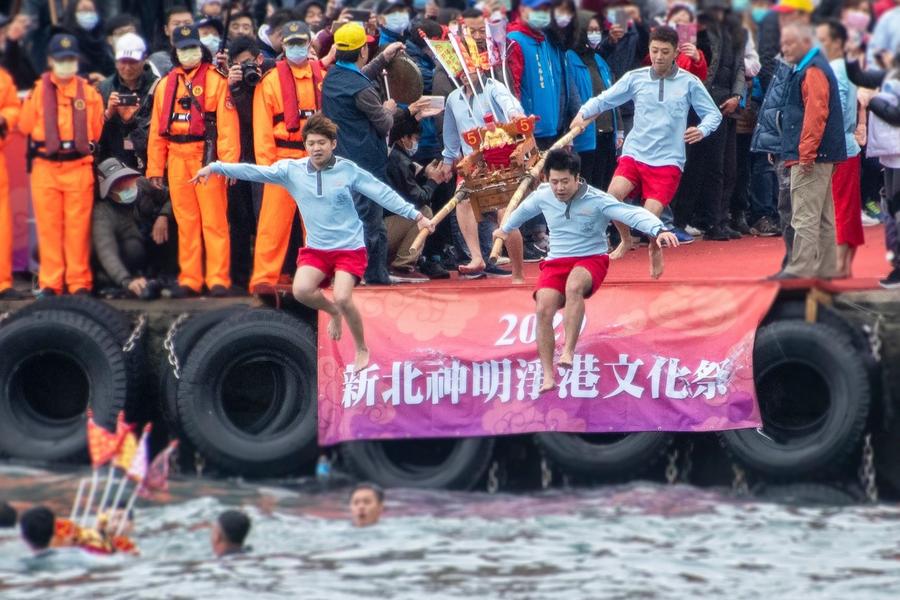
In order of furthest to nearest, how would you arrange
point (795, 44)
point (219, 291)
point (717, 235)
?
point (717, 235), point (219, 291), point (795, 44)

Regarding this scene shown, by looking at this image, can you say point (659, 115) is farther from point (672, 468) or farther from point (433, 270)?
point (672, 468)

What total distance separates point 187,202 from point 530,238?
3.21m

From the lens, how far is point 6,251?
815 inches

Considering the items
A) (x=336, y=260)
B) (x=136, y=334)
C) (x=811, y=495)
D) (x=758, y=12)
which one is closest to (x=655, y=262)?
(x=811, y=495)

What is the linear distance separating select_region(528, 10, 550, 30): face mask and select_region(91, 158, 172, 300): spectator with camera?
3609 millimetres

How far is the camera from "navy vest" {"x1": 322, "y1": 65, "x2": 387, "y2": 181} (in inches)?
766

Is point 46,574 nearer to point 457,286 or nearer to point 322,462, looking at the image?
point 322,462

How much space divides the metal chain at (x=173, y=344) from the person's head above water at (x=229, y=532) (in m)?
1.92

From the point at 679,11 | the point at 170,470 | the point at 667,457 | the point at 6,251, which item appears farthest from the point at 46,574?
the point at 679,11

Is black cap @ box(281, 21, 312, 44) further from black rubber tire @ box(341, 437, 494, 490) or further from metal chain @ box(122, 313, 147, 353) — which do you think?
black rubber tire @ box(341, 437, 494, 490)

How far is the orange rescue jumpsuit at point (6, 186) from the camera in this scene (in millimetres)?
20484

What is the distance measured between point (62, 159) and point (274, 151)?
195cm

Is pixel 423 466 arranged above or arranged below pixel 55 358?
below

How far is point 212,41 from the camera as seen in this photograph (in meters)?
20.8
